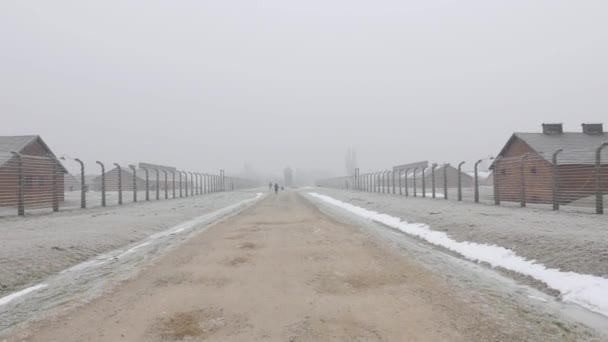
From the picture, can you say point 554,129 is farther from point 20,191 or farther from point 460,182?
point 20,191

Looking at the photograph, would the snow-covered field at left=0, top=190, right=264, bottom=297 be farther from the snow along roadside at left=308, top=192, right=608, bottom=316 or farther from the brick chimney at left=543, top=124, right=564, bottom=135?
the brick chimney at left=543, top=124, right=564, bottom=135

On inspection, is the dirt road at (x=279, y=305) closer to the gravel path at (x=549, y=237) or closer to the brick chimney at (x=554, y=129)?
the gravel path at (x=549, y=237)

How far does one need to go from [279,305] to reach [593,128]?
37.8 meters

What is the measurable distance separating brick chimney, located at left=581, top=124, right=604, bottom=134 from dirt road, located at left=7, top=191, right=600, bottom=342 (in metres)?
33.5

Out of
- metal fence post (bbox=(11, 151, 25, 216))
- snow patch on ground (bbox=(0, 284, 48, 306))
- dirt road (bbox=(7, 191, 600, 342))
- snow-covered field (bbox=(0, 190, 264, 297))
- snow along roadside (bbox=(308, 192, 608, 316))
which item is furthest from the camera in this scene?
metal fence post (bbox=(11, 151, 25, 216))

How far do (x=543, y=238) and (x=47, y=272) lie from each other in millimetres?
9594

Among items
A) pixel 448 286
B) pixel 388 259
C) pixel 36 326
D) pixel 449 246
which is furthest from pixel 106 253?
pixel 449 246

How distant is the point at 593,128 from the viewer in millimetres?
33875

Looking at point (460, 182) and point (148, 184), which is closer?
point (460, 182)

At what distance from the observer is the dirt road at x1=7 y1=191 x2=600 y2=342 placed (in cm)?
423

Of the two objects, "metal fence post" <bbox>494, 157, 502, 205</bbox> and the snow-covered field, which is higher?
"metal fence post" <bbox>494, 157, 502, 205</bbox>

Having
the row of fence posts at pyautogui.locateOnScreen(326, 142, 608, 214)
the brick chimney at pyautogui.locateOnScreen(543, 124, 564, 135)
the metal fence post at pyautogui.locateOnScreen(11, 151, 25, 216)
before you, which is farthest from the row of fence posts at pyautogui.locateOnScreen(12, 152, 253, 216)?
the brick chimney at pyautogui.locateOnScreen(543, 124, 564, 135)

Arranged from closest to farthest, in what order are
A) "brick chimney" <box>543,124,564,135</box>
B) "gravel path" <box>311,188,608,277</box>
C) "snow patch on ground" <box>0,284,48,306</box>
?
"snow patch on ground" <box>0,284,48,306</box>
"gravel path" <box>311,188,608,277</box>
"brick chimney" <box>543,124,564,135</box>

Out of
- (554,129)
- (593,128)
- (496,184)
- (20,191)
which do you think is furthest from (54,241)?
(593,128)
